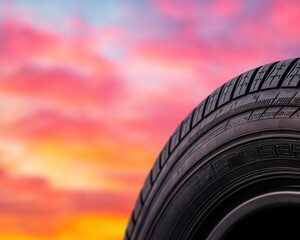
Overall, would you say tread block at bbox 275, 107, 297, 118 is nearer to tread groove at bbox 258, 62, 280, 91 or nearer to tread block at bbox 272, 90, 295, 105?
tread block at bbox 272, 90, 295, 105

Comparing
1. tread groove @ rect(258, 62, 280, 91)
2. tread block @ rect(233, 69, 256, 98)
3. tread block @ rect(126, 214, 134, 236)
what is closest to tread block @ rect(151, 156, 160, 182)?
tread block @ rect(126, 214, 134, 236)

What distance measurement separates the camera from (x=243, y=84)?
9.76 ft

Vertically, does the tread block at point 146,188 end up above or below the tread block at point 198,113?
below

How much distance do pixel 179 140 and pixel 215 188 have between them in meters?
0.40

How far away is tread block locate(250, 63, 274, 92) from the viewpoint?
2881mm

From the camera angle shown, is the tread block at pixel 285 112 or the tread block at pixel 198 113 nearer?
the tread block at pixel 285 112

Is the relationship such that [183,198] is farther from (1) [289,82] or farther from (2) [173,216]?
(1) [289,82]

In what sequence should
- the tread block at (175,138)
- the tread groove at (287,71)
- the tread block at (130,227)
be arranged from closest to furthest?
the tread groove at (287,71)
the tread block at (175,138)
the tread block at (130,227)

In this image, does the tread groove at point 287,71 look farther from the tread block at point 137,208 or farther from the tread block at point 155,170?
the tread block at point 137,208

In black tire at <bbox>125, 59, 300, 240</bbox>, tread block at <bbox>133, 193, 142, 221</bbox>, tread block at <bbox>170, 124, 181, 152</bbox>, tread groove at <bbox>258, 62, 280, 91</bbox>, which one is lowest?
black tire at <bbox>125, 59, 300, 240</bbox>

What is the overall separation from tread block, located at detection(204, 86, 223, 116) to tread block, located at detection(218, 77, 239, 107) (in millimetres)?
36

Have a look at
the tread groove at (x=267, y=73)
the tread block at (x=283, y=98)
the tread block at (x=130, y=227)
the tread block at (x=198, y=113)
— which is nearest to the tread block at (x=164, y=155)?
the tread block at (x=198, y=113)

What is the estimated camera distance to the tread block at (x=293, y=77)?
2671 mm

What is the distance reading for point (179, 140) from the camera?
325 centimetres
